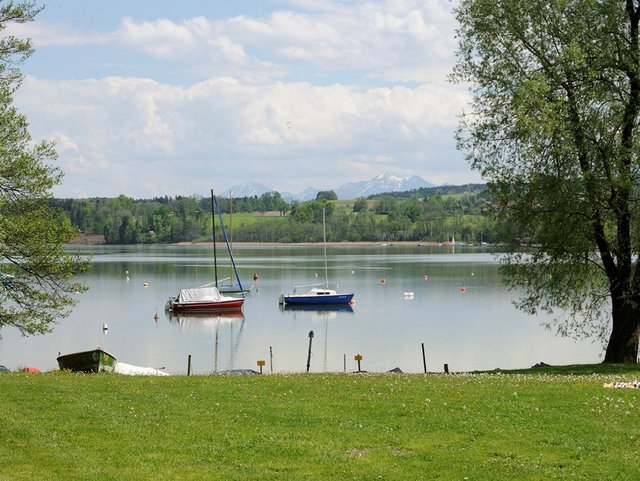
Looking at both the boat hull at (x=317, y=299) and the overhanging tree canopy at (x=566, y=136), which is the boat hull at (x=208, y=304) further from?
the overhanging tree canopy at (x=566, y=136)

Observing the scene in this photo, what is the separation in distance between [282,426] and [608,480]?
594cm

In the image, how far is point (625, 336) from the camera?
27.5 metres

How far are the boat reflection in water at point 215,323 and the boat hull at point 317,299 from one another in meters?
7.17

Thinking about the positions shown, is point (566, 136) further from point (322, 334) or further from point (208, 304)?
point (208, 304)

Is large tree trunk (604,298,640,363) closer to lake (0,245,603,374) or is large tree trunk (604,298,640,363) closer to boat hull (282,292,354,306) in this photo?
lake (0,245,603,374)

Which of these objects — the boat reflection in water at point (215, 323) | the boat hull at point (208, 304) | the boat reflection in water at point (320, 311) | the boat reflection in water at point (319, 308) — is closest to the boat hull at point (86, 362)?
the boat reflection in water at point (215, 323)

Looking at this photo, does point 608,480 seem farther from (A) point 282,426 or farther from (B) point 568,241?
(B) point 568,241

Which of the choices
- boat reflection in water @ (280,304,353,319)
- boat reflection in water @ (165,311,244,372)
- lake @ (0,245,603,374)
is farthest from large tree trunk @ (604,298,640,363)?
boat reflection in water @ (280,304,353,319)

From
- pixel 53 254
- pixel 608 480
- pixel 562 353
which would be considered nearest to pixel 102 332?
pixel 562 353

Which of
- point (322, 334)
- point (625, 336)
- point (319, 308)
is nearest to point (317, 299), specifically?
point (319, 308)

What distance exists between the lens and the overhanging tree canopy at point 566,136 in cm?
2561

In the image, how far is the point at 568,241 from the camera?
2712 cm

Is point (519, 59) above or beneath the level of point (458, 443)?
above

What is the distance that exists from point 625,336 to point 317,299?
5949 centimetres
